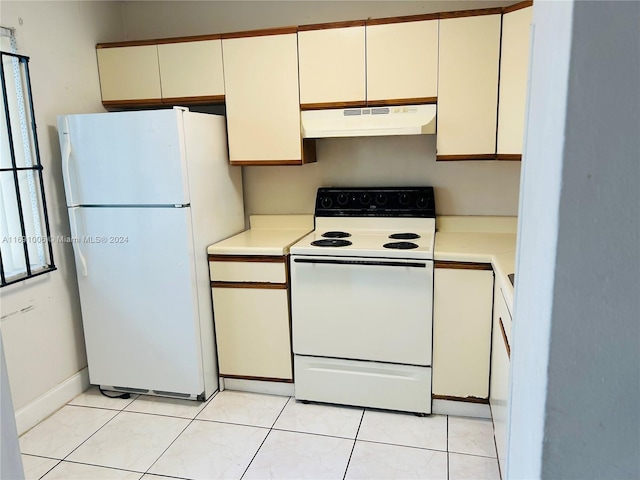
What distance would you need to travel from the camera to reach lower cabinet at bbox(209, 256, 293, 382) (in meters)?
2.57

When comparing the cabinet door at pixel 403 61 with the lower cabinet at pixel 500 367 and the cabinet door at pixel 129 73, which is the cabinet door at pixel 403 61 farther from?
the cabinet door at pixel 129 73

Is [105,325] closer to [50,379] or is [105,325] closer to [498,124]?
[50,379]

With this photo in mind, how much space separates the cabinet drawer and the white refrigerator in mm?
73

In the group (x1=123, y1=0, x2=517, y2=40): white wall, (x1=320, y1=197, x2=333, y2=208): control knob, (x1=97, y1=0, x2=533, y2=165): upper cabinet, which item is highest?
(x1=123, y1=0, x2=517, y2=40): white wall

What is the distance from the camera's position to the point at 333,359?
8.38 ft

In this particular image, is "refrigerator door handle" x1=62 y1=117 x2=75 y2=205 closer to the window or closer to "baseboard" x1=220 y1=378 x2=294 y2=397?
the window

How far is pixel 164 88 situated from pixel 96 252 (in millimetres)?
1033

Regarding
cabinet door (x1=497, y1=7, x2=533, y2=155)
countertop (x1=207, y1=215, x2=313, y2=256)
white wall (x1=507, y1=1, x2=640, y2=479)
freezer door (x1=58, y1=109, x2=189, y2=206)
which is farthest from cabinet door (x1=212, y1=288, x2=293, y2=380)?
white wall (x1=507, y1=1, x2=640, y2=479)

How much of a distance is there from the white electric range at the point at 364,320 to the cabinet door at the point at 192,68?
41.5 inches

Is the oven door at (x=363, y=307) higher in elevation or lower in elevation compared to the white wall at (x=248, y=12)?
lower

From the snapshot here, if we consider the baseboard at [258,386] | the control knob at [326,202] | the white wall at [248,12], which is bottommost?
the baseboard at [258,386]

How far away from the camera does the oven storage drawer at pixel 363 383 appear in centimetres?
246

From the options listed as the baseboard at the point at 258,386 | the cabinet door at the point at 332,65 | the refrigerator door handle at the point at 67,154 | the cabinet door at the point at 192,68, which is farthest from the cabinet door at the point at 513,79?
the refrigerator door handle at the point at 67,154

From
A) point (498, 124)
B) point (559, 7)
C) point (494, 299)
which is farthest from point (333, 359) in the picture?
point (559, 7)
